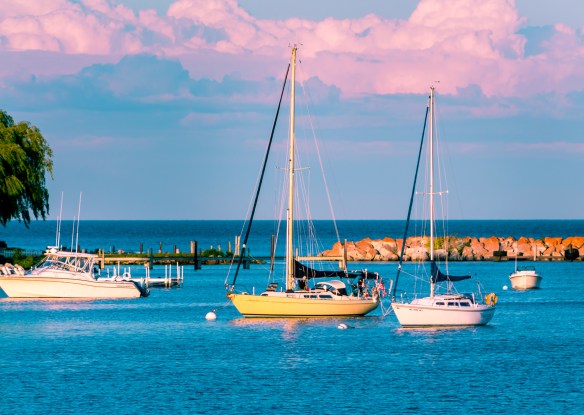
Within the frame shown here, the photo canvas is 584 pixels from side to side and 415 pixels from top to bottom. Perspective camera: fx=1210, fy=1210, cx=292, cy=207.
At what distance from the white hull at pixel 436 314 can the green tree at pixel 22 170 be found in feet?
131

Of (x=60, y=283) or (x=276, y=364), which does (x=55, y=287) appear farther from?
(x=276, y=364)

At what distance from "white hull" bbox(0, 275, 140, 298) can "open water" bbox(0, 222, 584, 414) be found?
11.0 ft

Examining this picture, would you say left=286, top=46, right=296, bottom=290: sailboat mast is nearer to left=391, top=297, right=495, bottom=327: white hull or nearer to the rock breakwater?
left=391, top=297, right=495, bottom=327: white hull

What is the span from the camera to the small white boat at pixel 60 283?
76.5m

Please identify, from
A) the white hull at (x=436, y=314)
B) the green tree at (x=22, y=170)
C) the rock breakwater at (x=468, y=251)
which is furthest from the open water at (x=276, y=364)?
the rock breakwater at (x=468, y=251)

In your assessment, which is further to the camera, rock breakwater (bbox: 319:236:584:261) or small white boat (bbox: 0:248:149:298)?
rock breakwater (bbox: 319:236:584:261)

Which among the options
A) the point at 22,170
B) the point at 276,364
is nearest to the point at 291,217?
the point at 276,364

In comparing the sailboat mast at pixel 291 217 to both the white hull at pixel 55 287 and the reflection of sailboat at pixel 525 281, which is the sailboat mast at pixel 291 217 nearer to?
the white hull at pixel 55 287

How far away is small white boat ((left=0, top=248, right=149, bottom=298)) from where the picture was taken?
76.5 metres

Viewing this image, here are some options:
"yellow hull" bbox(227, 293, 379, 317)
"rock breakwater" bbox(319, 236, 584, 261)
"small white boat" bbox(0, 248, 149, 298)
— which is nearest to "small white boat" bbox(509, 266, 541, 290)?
"small white boat" bbox(0, 248, 149, 298)

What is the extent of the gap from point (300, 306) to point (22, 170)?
36601 millimetres

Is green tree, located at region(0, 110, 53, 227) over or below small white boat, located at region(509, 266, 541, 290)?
over

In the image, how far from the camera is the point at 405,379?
4344 cm

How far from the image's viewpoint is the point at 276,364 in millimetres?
47312
